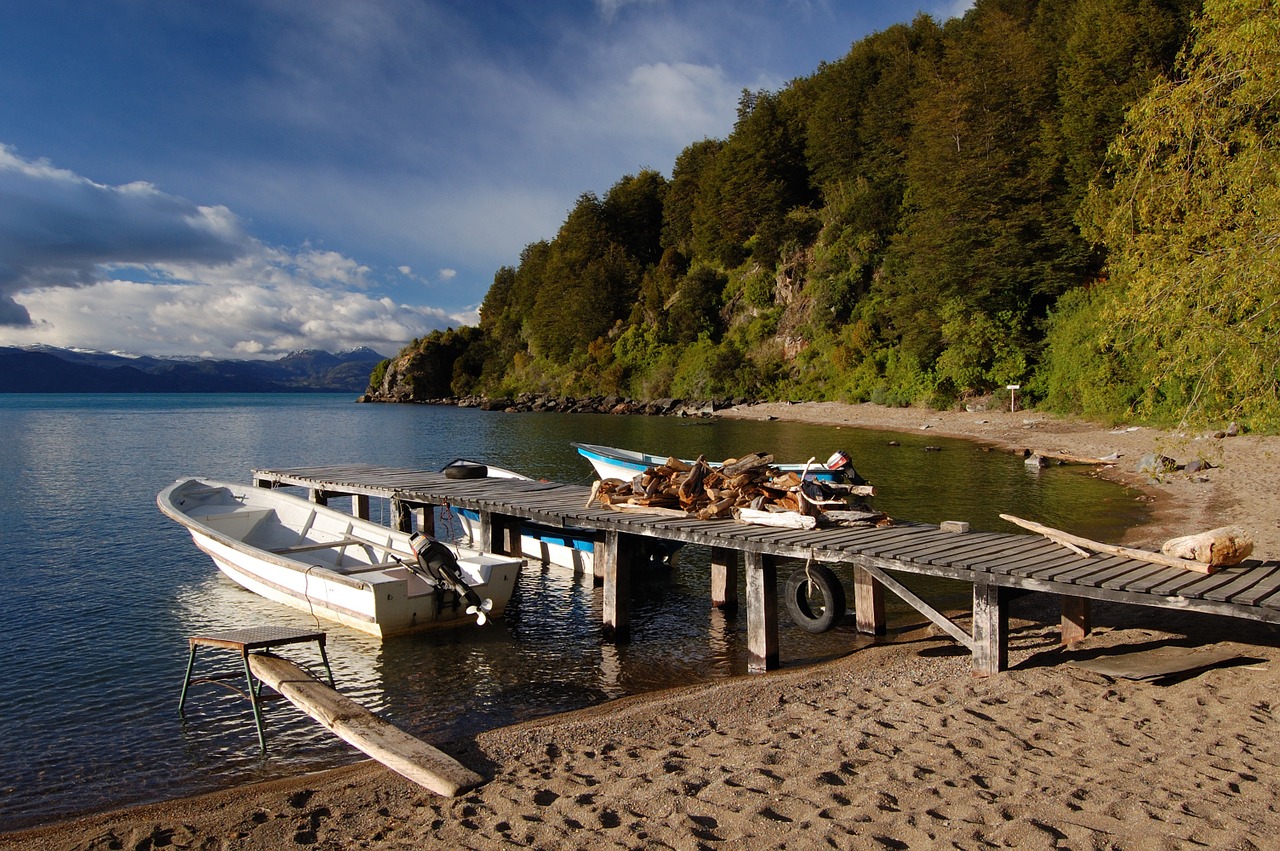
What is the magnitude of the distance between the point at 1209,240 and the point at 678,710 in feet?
28.2

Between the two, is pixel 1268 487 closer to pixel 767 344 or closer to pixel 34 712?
pixel 34 712

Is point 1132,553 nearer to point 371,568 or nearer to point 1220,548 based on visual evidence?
point 1220,548

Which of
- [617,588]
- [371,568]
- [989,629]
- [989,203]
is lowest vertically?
[617,588]

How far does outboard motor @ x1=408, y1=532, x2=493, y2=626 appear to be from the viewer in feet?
39.0

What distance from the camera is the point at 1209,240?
31.8ft

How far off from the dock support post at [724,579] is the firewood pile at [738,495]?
1.62 m

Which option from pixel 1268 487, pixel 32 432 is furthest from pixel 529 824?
pixel 32 432

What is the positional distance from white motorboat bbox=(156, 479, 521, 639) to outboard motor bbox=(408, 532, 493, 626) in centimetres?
2

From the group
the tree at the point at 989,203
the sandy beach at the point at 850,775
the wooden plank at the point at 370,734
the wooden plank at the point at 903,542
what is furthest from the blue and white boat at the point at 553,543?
the tree at the point at 989,203

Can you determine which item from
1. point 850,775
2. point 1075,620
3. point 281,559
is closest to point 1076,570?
point 1075,620

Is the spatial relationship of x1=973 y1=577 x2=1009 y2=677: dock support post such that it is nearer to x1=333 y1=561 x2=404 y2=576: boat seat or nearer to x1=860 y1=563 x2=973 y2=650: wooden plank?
x1=860 y1=563 x2=973 y2=650: wooden plank

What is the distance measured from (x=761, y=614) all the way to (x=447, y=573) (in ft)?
15.9

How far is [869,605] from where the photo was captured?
11.5 metres

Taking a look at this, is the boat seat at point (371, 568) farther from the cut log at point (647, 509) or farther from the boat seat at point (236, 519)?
the boat seat at point (236, 519)
